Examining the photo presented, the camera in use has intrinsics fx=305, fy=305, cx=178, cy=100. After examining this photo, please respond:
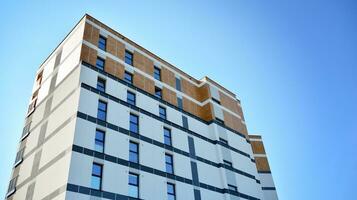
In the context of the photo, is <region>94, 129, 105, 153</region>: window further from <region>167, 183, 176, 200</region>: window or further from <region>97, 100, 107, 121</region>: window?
<region>167, 183, 176, 200</region>: window

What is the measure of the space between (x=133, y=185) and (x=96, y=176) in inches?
136

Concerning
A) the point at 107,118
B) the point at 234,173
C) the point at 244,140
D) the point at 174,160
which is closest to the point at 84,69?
the point at 107,118

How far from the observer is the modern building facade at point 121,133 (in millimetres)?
24266

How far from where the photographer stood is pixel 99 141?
84.2ft

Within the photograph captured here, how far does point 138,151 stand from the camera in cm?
2789

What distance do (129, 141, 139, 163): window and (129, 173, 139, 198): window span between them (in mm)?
1407

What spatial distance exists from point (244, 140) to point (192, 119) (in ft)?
31.0

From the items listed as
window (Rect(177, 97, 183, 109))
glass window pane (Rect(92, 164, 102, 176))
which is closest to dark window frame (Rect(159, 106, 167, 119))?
window (Rect(177, 97, 183, 109))

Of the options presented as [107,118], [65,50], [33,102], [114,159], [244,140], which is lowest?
[114,159]

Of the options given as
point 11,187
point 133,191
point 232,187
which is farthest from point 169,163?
point 11,187

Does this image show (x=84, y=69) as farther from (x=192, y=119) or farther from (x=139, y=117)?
(x=192, y=119)

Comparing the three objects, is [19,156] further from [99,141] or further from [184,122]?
[184,122]

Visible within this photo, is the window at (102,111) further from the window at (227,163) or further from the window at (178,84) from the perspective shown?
the window at (227,163)

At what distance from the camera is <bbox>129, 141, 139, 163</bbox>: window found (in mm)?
27062
